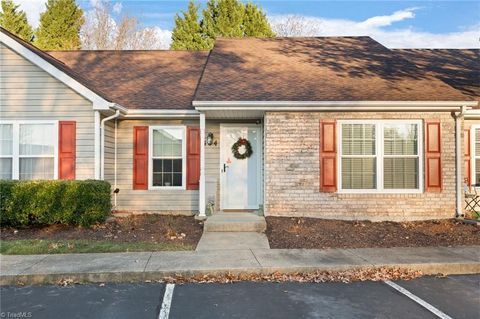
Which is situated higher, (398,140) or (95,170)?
(398,140)

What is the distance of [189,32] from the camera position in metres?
27.8

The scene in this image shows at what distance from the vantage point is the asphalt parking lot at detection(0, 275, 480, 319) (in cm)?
466

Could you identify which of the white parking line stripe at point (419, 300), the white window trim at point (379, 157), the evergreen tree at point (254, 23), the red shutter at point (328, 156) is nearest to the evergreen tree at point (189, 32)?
the evergreen tree at point (254, 23)

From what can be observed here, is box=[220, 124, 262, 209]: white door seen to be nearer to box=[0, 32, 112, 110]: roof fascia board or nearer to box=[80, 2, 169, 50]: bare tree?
box=[0, 32, 112, 110]: roof fascia board

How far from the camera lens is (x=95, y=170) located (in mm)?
9977

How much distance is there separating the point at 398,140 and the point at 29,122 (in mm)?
9330

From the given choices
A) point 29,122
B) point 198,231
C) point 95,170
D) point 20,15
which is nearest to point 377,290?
point 198,231

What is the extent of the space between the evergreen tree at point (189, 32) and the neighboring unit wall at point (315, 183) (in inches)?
731

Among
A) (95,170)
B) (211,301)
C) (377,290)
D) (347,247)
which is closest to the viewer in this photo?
(211,301)

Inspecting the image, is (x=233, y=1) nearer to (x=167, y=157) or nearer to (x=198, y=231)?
(x=167, y=157)

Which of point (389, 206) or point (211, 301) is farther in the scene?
point (389, 206)

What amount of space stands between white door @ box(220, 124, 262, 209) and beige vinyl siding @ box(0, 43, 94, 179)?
358 centimetres

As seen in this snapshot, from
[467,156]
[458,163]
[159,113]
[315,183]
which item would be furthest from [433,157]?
[159,113]

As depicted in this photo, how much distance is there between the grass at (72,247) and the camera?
7.27m
